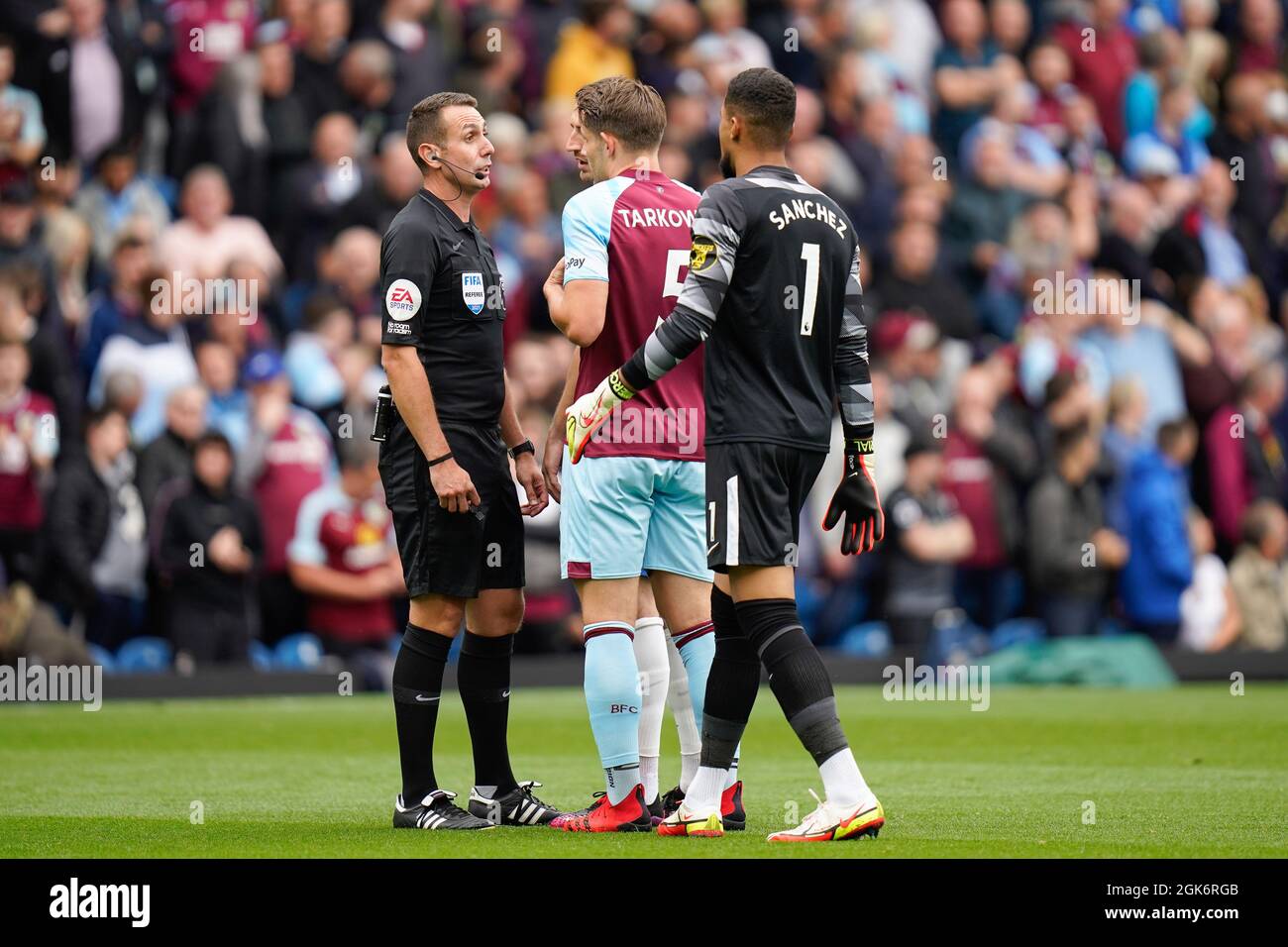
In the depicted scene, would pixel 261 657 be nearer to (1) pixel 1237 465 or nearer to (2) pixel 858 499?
(2) pixel 858 499

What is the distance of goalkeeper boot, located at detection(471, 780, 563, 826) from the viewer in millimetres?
8047

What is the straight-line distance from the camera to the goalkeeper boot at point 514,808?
8.05 m

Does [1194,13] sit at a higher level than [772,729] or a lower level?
higher

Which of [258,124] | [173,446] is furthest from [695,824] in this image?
[258,124]

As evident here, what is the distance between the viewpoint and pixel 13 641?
1364cm

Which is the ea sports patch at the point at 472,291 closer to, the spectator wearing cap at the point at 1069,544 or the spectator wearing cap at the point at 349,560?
the spectator wearing cap at the point at 349,560

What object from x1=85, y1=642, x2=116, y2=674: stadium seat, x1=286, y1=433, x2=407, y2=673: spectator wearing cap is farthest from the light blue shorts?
x1=85, y1=642, x2=116, y2=674: stadium seat

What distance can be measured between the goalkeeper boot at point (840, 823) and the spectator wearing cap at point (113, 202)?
10.3 metres

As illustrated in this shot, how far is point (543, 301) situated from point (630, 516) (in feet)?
30.2

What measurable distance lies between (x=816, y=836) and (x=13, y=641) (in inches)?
322

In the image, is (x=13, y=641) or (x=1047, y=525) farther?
(x=1047, y=525)

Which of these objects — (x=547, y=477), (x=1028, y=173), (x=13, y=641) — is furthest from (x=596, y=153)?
(x=1028, y=173)
